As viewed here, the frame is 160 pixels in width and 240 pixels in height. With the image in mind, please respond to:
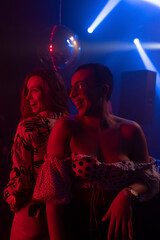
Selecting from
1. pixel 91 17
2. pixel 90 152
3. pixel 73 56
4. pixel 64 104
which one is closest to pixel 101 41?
pixel 91 17

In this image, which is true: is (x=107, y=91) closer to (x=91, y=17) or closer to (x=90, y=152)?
(x=90, y=152)

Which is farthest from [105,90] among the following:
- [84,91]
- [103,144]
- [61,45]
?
[61,45]

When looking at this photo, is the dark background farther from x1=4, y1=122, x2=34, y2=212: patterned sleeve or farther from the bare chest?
the bare chest

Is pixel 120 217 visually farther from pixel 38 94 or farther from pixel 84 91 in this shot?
pixel 38 94

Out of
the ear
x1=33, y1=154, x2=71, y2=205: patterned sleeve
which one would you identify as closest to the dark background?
the ear

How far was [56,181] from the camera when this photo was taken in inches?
33.5

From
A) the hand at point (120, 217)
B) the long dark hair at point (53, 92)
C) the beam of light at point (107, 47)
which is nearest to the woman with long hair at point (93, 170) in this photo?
the hand at point (120, 217)

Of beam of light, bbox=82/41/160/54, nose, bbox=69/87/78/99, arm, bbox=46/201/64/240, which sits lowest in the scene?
arm, bbox=46/201/64/240

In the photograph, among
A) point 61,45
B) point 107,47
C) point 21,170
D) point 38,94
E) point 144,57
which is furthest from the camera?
point 144,57

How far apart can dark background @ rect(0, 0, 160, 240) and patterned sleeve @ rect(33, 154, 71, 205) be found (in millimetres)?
1459

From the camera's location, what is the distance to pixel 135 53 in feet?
12.8

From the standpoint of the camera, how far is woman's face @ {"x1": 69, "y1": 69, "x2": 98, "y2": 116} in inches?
33.7

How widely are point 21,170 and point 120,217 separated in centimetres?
52

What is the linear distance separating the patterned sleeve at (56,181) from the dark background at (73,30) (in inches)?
57.4
